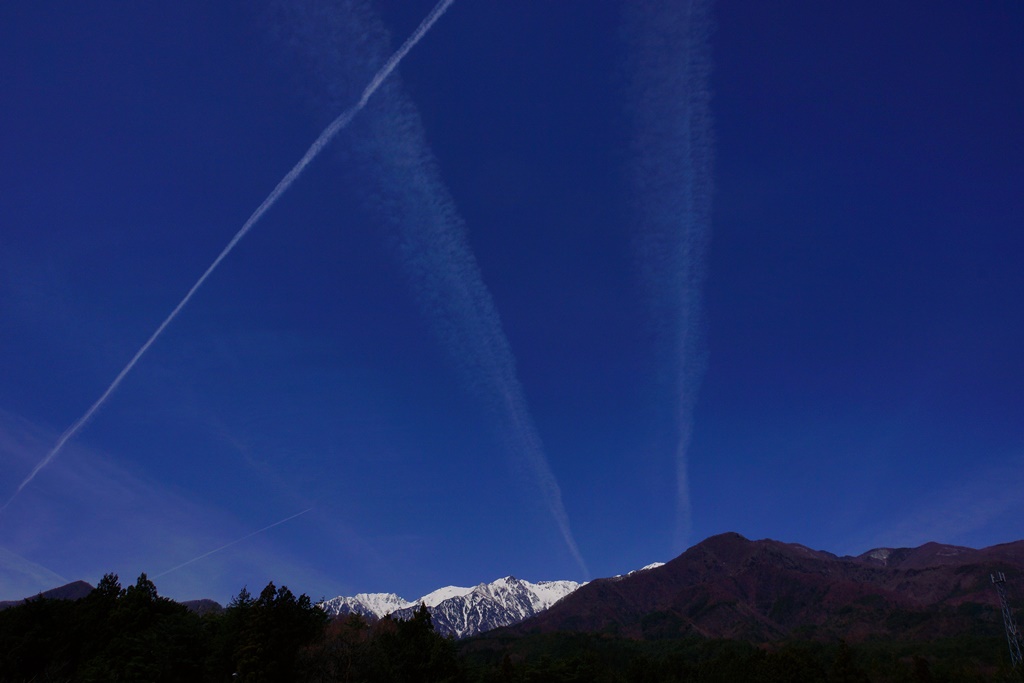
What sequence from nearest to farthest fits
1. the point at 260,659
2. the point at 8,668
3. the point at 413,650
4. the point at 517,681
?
1. the point at 260,659
2. the point at 8,668
3. the point at 413,650
4. the point at 517,681

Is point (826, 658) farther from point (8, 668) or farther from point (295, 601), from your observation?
point (8, 668)

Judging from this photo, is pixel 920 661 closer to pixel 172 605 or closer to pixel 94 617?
pixel 172 605

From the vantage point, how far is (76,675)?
7356 cm

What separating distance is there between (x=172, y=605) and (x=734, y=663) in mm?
100480

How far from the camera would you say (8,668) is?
2854 inches

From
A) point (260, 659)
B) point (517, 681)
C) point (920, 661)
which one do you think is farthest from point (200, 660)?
point (920, 661)

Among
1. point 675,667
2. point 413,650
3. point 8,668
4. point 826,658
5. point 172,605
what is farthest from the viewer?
point 826,658

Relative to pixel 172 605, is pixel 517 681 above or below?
below

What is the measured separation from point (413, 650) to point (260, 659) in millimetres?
19357

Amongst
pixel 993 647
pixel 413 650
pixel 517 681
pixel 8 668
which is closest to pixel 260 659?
pixel 413 650

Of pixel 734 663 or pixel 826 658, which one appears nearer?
pixel 734 663

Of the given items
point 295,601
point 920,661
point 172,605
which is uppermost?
point 172,605

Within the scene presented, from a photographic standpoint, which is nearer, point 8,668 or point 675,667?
point 8,668

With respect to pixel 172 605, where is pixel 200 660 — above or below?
below
